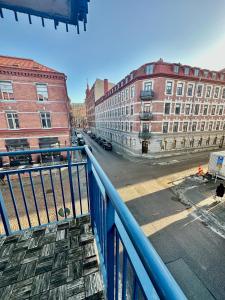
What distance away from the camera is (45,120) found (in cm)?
1397

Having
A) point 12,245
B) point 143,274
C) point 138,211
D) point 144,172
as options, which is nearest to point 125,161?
point 144,172

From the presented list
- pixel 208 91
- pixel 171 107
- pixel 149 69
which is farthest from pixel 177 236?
pixel 208 91

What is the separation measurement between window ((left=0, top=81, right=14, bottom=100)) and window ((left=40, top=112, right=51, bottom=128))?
2858 mm

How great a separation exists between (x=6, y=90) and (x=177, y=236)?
16.3 metres

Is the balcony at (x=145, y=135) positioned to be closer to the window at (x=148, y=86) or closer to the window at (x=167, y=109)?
the window at (x=167, y=109)

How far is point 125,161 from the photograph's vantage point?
16.2 m

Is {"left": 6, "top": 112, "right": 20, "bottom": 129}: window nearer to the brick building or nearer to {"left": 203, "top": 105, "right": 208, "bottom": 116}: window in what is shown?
the brick building

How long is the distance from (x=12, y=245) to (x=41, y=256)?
1.95 feet

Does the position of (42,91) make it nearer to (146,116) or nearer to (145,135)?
(146,116)

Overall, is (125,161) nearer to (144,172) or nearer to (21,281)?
(144,172)

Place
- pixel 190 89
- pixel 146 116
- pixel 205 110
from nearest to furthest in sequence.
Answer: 1. pixel 146 116
2. pixel 190 89
3. pixel 205 110

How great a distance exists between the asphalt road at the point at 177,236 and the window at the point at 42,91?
A: 10063 mm

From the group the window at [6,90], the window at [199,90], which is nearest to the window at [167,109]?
the window at [199,90]

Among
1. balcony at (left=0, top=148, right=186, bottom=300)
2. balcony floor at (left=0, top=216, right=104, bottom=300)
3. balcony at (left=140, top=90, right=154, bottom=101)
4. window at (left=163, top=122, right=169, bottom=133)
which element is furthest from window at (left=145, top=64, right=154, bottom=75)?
balcony floor at (left=0, top=216, right=104, bottom=300)
